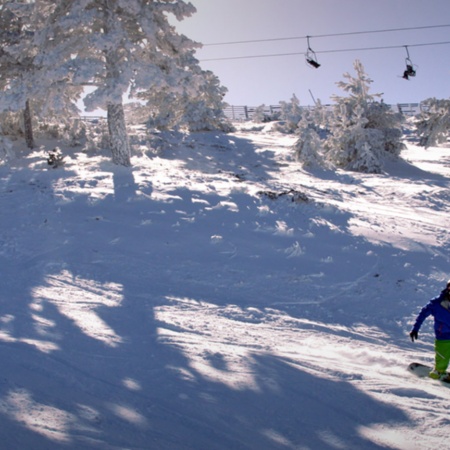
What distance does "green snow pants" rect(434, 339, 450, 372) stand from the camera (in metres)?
4.35

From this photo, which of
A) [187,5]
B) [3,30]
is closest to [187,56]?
[187,5]

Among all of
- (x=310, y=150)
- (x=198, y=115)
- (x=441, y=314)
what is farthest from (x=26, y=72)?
(x=441, y=314)

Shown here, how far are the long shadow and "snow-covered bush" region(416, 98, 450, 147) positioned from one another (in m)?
12.9

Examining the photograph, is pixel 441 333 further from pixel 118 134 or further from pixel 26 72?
pixel 26 72

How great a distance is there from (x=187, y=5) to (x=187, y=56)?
5.16 ft

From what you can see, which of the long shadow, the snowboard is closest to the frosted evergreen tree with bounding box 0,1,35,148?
the long shadow

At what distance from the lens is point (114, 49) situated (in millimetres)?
12164

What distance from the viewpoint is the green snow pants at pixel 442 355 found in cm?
435

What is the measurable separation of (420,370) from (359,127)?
54.6 ft

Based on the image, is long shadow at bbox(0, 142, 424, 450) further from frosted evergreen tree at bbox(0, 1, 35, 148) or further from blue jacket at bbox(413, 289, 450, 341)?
frosted evergreen tree at bbox(0, 1, 35, 148)

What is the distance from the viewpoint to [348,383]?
384 centimetres

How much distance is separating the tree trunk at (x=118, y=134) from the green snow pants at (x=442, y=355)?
11.7 meters

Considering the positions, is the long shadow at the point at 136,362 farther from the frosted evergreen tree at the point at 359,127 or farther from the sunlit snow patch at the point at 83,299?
the frosted evergreen tree at the point at 359,127

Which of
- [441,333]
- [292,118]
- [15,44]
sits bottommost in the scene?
[441,333]
